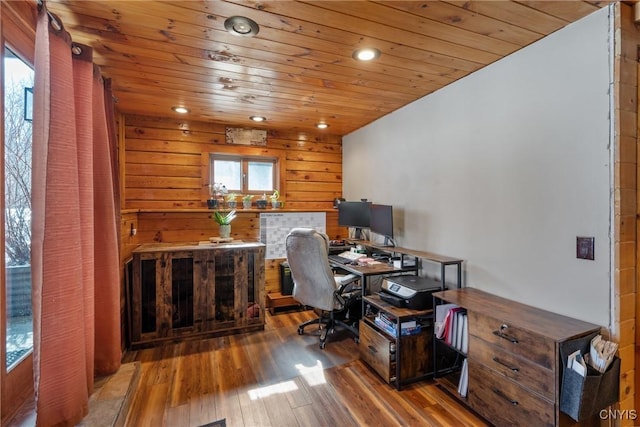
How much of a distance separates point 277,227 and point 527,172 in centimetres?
281

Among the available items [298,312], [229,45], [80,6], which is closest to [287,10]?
[229,45]

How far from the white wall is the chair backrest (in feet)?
3.11

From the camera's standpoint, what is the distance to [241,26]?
170cm

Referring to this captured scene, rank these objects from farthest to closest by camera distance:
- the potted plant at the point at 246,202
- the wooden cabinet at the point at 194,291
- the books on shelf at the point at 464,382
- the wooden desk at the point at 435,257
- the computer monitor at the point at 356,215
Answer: the potted plant at the point at 246,202 < the computer monitor at the point at 356,215 < the wooden cabinet at the point at 194,291 < the wooden desk at the point at 435,257 < the books on shelf at the point at 464,382

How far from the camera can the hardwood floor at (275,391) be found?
1911 millimetres

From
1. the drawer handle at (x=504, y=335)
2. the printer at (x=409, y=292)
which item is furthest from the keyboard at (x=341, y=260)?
the drawer handle at (x=504, y=335)

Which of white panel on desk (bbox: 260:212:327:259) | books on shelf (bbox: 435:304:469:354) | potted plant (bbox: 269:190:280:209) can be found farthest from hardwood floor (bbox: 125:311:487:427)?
potted plant (bbox: 269:190:280:209)

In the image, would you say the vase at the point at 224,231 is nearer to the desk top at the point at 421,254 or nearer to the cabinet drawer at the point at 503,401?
the desk top at the point at 421,254

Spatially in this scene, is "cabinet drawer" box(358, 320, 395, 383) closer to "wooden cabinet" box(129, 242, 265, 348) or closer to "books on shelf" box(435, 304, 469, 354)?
"books on shelf" box(435, 304, 469, 354)

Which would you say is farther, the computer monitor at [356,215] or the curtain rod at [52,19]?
the computer monitor at [356,215]

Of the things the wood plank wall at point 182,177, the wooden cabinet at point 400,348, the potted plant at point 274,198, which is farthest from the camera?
the potted plant at point 274,198

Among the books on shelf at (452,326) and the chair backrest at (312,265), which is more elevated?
the chair backrest at (312,265)

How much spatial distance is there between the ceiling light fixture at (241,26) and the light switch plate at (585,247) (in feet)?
7.13

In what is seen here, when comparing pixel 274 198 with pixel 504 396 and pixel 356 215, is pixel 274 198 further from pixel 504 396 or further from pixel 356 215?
pixel 504 396
